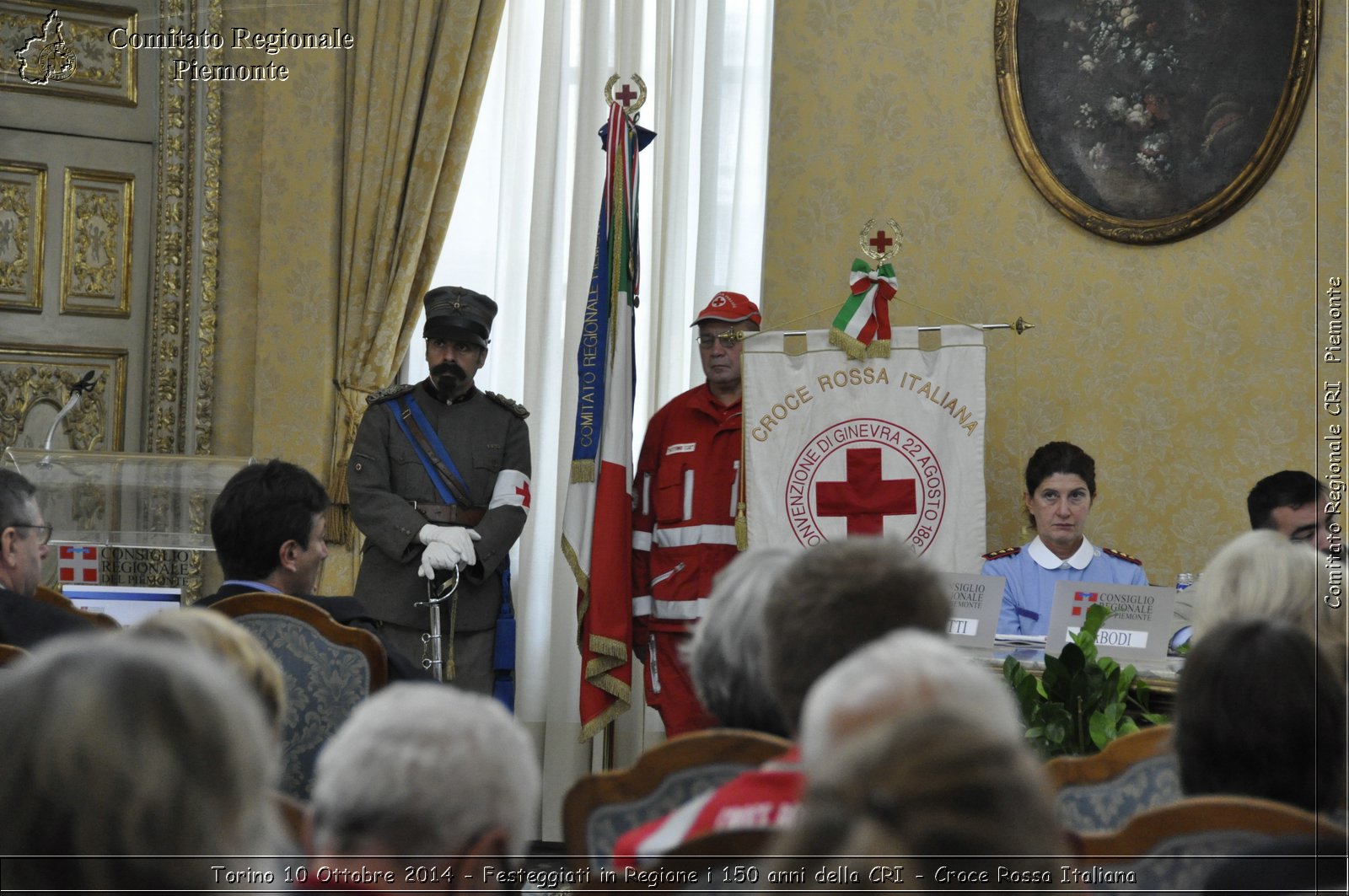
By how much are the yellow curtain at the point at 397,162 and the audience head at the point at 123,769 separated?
13.5 ft

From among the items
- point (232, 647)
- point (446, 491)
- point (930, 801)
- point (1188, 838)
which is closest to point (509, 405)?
point (446, 491)

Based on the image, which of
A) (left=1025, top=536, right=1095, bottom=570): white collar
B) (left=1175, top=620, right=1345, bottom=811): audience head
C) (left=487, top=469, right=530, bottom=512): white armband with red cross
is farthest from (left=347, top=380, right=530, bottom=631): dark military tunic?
(left=1175, top=620, right=1345, bottom=811): audience head

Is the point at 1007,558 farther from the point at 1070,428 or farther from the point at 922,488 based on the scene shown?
the point at 1070,428

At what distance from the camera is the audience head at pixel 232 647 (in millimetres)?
1580

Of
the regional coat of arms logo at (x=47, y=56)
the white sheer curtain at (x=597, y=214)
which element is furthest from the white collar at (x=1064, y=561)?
the regional coat of arms logo at (x=47, y=56)

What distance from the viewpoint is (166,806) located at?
920 millimetres

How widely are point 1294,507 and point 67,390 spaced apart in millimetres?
4162

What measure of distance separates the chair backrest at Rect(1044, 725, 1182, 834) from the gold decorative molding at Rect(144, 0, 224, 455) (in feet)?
13.1

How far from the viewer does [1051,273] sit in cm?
468

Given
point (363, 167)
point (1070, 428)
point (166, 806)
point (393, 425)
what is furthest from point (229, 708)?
point (363, 167)

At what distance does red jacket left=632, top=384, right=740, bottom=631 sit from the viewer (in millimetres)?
4285

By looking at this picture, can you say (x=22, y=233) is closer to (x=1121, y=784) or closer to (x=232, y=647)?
(x=232, y=647)

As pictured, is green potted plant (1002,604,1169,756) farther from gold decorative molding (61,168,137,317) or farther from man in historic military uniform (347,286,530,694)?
gold decorative molding (61,168,137,317)

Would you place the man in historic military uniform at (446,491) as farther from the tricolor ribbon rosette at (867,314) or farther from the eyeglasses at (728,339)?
the tricolor ribbon rosette at (867,314)
